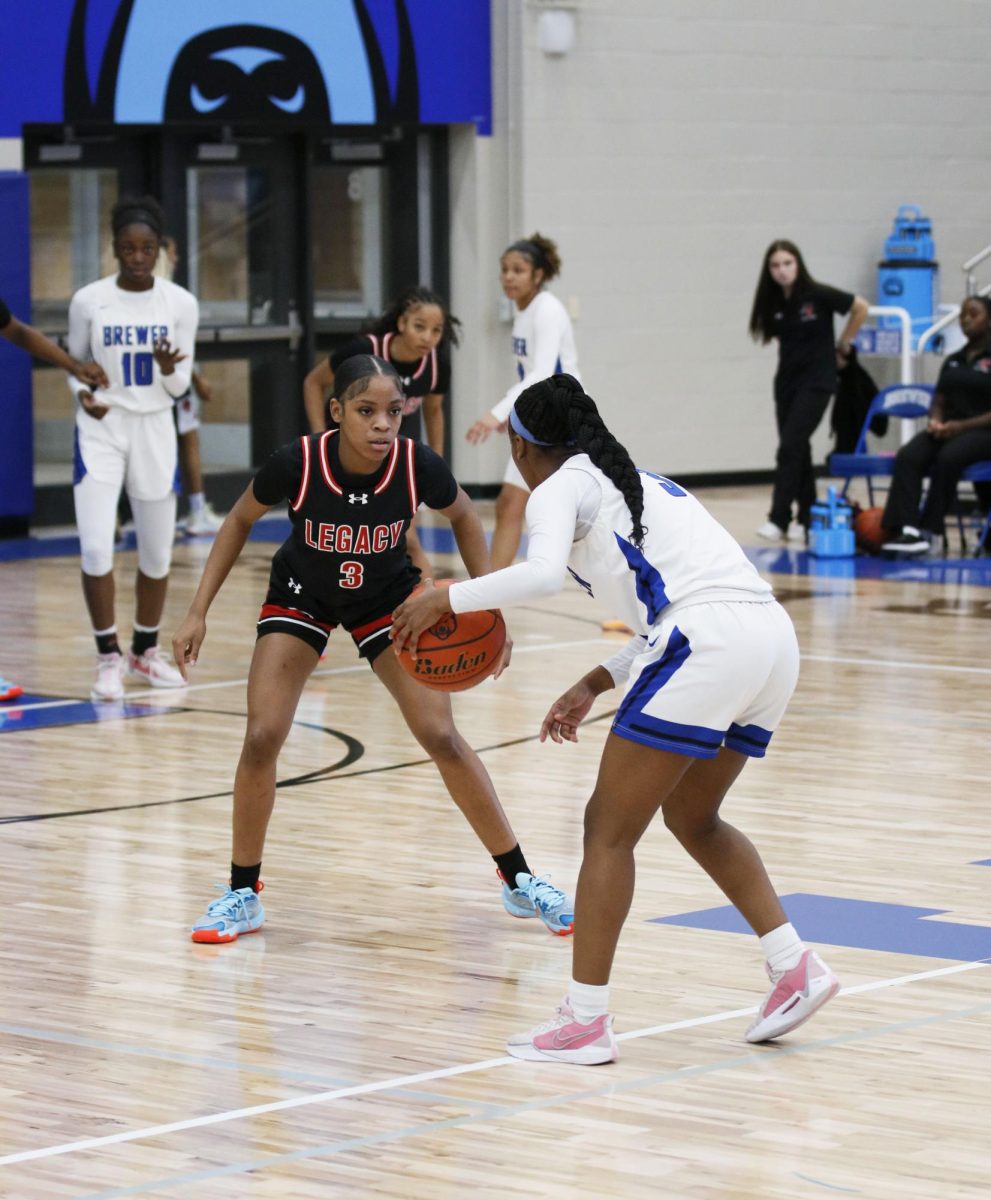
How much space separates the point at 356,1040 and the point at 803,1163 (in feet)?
3.89

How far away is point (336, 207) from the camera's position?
666 inches

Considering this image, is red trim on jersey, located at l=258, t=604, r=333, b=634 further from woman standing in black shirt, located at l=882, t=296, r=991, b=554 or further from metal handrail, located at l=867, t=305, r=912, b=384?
metal handrail, located at l=867, t=305, r=912, b=384

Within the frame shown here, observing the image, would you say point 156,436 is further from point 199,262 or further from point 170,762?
point 199,262

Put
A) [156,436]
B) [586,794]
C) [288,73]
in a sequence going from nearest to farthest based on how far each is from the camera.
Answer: [586,794]
[156,436]
[288,73]

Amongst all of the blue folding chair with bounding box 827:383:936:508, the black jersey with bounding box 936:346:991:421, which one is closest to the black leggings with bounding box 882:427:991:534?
the black jersey with bounding box 936:346:991:421

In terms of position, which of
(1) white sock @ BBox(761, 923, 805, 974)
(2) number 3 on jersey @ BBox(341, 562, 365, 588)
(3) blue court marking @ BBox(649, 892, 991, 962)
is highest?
(2) number 3 on jersey @ BBox(341, 562, 365, 588)

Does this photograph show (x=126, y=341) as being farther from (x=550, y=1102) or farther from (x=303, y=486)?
(x=550, y=1102)

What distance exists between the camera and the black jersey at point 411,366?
30.4 feet

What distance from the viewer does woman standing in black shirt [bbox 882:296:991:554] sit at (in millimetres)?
13688

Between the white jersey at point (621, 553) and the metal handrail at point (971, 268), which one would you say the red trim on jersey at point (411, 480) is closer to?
the white jersey at point (621, 553)

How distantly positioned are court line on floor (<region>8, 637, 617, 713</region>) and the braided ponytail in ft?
15.4

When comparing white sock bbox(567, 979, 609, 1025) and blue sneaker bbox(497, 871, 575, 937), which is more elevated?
white sock bbox(567, 979, 609, 1025)

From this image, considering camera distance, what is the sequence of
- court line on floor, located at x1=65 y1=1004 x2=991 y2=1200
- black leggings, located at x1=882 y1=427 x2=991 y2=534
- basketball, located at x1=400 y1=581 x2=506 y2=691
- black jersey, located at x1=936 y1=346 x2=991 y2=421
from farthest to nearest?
black jersey, located at x1=936 y1=346 x2=991 y2=421 < black leggings, located at x1=882 y1=427 x2=991 y2=534 < basketball, located at x1=400 y1=581 x2=506 y2=691 < court line on floor, located at x1=65 y1=1004 x2=991 y2=1200

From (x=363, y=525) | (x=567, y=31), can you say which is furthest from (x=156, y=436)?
(x=567, y=31)
